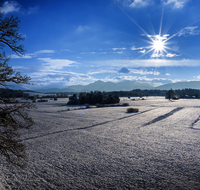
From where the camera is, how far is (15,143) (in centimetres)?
443

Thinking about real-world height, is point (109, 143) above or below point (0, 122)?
below

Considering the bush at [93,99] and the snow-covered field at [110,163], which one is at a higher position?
the bush at [93,99]

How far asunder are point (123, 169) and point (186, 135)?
23.0 feet

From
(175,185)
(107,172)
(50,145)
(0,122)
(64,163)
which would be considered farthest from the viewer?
(50,145)

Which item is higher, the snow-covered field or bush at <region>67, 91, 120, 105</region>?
bush at <region>67, 91, 120, 105</region>

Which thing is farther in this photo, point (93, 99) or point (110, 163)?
point (93, 99)

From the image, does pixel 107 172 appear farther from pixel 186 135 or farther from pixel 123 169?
pixel 186 135

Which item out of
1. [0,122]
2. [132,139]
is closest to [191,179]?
[132,139]

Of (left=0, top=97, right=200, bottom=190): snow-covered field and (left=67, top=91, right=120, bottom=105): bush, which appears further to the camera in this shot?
(left=67, top=91, right=120, bottom=105): bush

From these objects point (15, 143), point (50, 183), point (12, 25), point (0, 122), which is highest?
point (12, 25)

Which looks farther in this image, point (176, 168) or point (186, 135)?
point (186, 135)

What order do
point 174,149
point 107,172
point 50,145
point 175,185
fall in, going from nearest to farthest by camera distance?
point 175,185 < point 107,172 < point 174,149 < point 50,145

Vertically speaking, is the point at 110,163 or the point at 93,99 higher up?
the point at 93,99

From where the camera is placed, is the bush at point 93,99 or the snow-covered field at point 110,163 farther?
the bush at point 93,99
